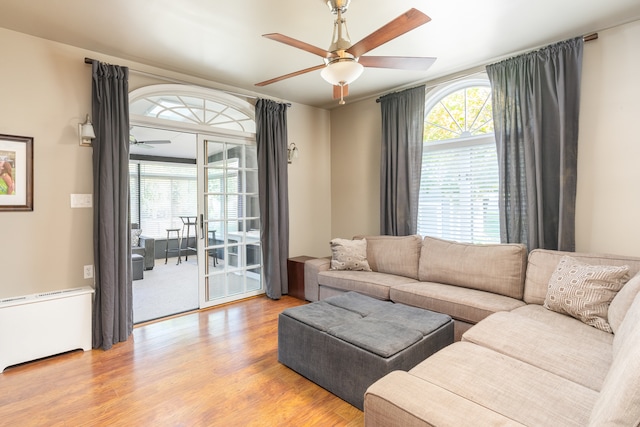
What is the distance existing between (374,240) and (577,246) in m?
1.95

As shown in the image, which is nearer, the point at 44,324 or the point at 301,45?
the point at 301,45

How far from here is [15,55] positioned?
2.69m

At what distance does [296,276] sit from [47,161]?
283 cm

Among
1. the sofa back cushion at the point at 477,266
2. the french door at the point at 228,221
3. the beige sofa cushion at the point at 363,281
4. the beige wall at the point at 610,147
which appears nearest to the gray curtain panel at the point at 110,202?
the french door at the point at 228,221

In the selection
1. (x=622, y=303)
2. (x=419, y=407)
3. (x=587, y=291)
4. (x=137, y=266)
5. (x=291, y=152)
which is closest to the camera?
(x=419, y=407)

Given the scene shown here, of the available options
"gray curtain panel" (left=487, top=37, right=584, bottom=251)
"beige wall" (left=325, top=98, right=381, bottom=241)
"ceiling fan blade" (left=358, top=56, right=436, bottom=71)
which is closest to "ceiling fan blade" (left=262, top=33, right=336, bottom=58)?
"ceiling fan blade" (left=358, top=56, right=436, bottom=71)

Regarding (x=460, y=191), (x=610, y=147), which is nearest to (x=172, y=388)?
(x=460, y=191)

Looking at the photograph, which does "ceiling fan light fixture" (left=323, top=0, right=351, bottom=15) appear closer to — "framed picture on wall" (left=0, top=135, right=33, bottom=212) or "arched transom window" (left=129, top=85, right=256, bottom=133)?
"arched transom window" (left=129, top=85, right=256, bottom=133)

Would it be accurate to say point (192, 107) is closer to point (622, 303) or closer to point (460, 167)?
point (460, 167)

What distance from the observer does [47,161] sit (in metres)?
2.84

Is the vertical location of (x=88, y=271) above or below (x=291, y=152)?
below

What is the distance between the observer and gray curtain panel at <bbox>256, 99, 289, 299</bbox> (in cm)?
419

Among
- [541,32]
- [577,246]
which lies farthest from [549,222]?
[541,32]

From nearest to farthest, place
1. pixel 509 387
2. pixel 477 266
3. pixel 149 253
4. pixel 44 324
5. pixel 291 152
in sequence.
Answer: pixel 509 387, pixel 44 324, pixel 477 266, pixel 291 152, pixel 149 253
